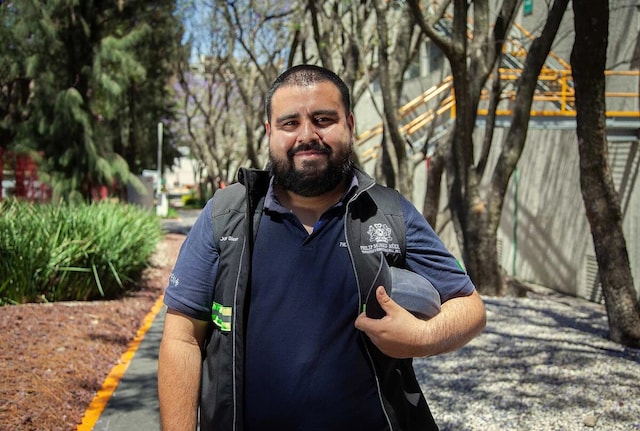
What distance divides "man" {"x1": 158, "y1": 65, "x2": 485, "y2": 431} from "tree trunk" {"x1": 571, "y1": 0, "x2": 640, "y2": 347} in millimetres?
4938

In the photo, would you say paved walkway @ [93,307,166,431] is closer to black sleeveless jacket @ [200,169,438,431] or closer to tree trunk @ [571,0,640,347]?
black sleeveless jacket @ [200,169,438,431]

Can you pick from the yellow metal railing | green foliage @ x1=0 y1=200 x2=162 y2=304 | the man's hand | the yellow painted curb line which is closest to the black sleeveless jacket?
the man's hand

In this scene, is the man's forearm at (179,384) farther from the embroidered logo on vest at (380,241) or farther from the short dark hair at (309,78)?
the short dark hair at (309,78)

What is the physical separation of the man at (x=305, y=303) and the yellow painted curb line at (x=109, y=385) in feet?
9.91

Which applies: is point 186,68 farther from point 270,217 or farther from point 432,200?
point 270,217

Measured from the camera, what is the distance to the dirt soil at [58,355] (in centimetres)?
485

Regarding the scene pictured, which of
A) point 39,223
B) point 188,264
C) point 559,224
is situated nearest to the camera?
point 188,264

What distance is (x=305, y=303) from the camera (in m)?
2.19

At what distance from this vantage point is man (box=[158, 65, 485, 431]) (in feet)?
7.10

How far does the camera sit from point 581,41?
6.61 meters

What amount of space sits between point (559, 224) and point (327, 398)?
1096 centimetres

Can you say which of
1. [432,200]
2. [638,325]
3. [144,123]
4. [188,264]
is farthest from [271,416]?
[144,123]

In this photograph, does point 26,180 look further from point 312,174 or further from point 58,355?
point 312,174

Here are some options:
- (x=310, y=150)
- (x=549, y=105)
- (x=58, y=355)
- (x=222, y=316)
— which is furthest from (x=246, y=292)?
(x=549, y=105)
